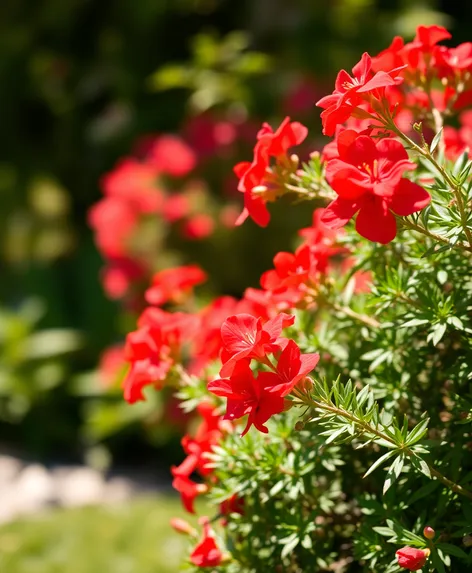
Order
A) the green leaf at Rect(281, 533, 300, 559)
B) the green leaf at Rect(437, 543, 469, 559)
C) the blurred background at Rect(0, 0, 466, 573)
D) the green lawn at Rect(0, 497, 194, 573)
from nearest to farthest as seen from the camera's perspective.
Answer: the green leaf at Rect(437, 543, 469, 559), the green leaf at Rect(281, 533, 300, 559), the green lawn at Rect(0, 497, 194, 573), the blurred background at Rect(0, 0, 466, 573)

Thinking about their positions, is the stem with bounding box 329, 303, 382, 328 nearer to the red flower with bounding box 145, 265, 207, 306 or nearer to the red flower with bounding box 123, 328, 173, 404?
the red flower with bounding box 123, 328, 173, 404

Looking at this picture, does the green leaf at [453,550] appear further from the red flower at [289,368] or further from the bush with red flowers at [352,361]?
the red flower at [289,368]

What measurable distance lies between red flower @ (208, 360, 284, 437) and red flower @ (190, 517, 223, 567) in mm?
492

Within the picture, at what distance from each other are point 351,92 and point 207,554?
35.7 inches

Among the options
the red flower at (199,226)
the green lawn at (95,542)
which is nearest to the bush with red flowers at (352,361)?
the green lawn at (95,542)

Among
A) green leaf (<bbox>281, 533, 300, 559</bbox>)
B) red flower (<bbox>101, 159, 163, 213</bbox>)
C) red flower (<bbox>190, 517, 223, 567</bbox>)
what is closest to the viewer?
green leaf (<bbox>281, 533, 300, 559</bbox>)

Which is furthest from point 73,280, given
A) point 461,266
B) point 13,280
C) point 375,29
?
point 461,266

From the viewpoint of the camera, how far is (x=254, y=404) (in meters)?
1.17

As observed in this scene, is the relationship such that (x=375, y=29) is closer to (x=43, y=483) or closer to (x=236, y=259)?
(x=236, y=259)

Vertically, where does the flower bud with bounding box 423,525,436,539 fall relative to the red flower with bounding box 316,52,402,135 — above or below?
below

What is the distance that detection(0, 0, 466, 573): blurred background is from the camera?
434 cm

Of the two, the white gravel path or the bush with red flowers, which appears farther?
the white gravel path

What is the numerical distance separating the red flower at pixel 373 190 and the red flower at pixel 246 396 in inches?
10.0

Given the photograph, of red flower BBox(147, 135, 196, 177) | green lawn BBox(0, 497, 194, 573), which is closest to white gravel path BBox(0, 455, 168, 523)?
green lawn BBox(0, 497, 194, 573)
